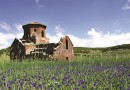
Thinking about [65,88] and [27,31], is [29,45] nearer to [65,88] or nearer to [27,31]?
[27,31]

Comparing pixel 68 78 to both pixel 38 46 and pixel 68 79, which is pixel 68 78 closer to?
pixel 68 79

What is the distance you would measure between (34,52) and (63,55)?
493cm

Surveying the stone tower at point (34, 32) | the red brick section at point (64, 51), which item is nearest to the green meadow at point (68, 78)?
the red brick section at point (64, 51)

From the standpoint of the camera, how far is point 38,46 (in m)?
37.9

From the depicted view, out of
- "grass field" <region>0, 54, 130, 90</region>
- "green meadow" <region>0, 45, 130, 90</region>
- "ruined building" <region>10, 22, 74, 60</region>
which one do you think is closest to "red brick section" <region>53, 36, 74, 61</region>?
"ruined building" <region>10, 22, 74, 60</region>

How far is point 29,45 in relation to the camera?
37656 millimetres

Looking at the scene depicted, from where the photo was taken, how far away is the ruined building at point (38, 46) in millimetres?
35281

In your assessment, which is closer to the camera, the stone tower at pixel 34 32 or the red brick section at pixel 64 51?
the red brick section at pixel 64 51

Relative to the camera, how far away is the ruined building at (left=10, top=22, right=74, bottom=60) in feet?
116

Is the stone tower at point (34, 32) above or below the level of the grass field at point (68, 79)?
above

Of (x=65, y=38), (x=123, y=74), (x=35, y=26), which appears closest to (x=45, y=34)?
(x=35, y=26)

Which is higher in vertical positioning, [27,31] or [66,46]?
[27,31]

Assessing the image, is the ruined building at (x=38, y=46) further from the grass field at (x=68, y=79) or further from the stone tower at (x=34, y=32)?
the grass field at (x=68, y=79)

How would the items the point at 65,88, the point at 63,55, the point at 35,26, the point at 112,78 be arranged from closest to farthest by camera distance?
the point at 65,88, the point at 112,78, the point at 63,55, the point at 35,26
